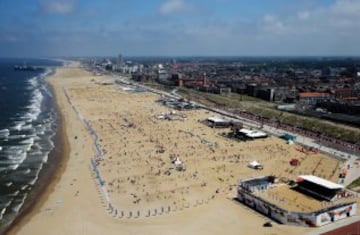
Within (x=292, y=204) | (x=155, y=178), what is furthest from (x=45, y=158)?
(x=292, y=204)

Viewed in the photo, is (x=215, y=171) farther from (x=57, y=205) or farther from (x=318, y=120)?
(x=318, y=120)

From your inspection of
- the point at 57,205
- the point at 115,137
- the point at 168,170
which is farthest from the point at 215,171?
the point at 115,137

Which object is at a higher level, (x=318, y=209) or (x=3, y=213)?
(x=318, y=209)

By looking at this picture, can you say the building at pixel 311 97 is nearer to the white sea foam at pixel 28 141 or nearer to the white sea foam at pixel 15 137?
the white sea foam at pixel 28 141

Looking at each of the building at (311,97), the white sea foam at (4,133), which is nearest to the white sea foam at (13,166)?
the white sea foam at (4,133)

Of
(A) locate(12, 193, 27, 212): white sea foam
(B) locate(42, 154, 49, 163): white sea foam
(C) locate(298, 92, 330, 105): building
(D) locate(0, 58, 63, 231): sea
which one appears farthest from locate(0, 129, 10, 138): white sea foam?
(C) locate(298, 92, 330, 105): building

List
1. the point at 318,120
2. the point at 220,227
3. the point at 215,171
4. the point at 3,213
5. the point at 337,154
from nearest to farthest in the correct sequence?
the point at 220,227
the point at 3,213
the point at 215,171
the point at 337,154
the point at 318,120

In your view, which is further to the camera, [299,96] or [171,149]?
[299,96]
